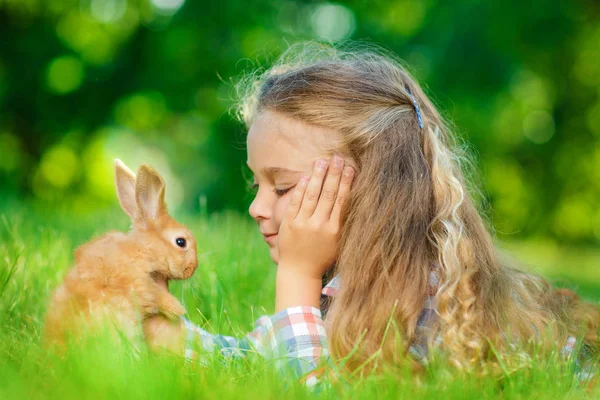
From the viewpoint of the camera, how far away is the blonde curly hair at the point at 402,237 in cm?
227

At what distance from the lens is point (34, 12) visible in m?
12.4

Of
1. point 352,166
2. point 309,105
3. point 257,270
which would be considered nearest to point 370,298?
point 352,166

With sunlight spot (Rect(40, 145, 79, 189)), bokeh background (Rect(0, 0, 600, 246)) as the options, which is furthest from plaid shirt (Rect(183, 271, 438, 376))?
sunlight spot (Rect(40, 145, 79, 189))

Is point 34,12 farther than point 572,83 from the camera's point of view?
No

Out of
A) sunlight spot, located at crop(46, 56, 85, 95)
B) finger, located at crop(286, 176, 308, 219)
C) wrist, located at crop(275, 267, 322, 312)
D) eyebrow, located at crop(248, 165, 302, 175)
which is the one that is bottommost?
sunlight spot, located at crop(46, 56, 85, 95)

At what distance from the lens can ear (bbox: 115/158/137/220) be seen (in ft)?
7.14

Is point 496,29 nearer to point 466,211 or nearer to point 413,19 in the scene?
point 413,19

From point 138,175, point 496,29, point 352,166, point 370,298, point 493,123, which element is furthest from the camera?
point 493,123

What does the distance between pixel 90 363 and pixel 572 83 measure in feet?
49.1

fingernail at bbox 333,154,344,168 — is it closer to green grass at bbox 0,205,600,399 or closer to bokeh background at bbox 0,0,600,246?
green grass at bbox 0,205,600,399

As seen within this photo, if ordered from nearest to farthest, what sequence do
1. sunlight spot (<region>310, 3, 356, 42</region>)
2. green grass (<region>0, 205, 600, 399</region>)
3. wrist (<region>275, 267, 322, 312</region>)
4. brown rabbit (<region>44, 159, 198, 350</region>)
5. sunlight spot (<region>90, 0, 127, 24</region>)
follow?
green grass (<region>0, 205, 600, 399</region>), brown rabbit (<region>44, 159, 198, 350</region>), wrist (<region>275, 267, 322, 312</region>), sunlight spot (<region>310, 3, 356, 42</region>), sunlight spot (<region>90, 0, 127, 24</region>)

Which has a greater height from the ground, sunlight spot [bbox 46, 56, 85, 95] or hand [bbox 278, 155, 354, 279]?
hand [bbox 278, 155, 354, 279]

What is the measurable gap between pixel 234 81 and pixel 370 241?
8919 mm

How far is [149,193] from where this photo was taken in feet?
6.81
